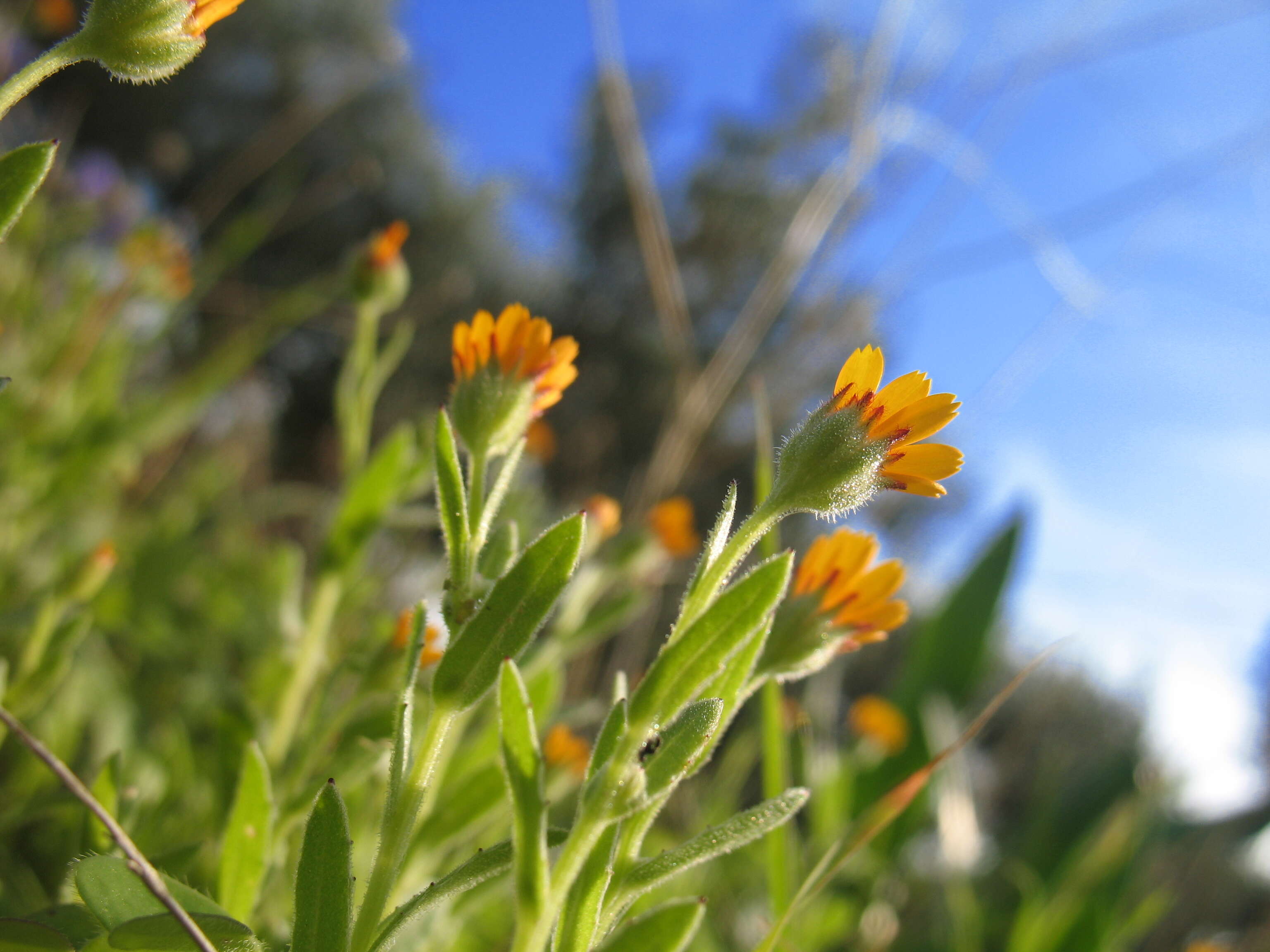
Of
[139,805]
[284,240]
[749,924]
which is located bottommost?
[749,924]

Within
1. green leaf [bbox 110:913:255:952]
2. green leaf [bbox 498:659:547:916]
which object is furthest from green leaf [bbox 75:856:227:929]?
green leaf [bbox 498:659:547:916]

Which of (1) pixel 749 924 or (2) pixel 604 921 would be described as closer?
(2) pixel 604 921

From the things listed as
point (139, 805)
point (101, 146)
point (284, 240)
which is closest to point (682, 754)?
point (139, 805)

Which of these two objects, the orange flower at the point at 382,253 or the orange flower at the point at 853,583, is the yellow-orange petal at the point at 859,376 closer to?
the orange flower at the point at 853,583

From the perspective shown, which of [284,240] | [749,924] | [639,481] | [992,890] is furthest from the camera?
[284,240]

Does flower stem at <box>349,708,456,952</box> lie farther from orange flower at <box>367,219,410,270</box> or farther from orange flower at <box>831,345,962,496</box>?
orange flower at <box>367,219,410,270</box>

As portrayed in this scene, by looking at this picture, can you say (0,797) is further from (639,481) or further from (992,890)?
(992,890)
